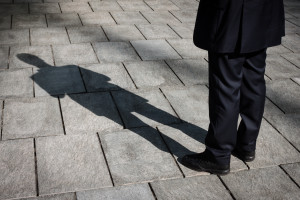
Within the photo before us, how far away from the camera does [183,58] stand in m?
4.39

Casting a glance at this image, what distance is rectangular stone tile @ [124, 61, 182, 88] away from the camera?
378cm

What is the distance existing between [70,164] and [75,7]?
13.1 ft

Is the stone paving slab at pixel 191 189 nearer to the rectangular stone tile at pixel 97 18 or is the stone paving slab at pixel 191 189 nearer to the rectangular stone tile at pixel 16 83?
the rectangular stone tile at pixel 16 83

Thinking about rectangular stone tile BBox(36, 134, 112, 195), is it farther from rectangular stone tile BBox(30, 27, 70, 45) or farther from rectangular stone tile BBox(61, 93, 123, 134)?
rectangular stone tile BBox(30, 27, 70, 45)

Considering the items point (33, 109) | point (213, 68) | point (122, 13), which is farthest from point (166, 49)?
point (213, 68)

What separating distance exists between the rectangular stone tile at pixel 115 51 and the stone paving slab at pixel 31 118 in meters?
1.09

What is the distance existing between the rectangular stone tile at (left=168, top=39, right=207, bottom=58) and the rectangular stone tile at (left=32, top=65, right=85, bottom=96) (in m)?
1.39

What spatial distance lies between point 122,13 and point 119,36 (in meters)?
1.05

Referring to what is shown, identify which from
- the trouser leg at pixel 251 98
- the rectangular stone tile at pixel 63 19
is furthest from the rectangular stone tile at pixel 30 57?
the trouser leg at pixel 251 98

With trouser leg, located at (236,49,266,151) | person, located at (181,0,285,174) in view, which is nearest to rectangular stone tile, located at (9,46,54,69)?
person, located at (181,0,285,174)

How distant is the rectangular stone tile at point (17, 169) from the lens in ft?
7.72

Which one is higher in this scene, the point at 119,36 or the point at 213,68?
the point at 213,68

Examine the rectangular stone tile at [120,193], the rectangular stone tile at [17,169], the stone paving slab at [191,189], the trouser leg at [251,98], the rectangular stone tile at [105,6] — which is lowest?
the rectangular stone tile at [17,169]

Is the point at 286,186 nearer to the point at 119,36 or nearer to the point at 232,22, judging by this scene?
the point at 232,22
